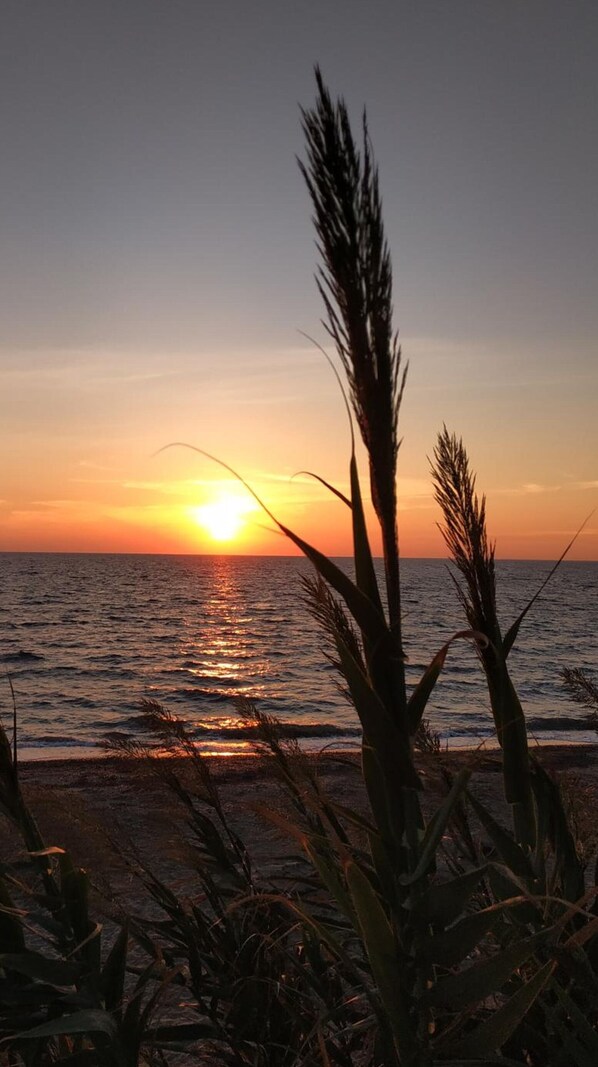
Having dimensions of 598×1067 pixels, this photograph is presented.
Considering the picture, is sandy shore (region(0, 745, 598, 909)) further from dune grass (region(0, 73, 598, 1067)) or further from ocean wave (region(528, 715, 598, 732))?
ocean wave (region(528, 715, 598, 732))

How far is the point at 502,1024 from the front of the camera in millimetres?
1053

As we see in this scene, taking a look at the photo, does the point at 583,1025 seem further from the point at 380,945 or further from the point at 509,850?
the point at 380,945

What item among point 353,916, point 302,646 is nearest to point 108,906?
point 353,916

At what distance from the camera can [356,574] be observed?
100 centimetres

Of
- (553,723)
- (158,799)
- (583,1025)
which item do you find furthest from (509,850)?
(553,723)

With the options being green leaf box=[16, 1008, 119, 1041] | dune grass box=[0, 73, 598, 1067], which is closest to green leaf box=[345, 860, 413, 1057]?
dune grass box=[0, 73, 598, 1067]

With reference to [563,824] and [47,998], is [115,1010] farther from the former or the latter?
[563,824]

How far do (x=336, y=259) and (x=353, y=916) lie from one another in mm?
882

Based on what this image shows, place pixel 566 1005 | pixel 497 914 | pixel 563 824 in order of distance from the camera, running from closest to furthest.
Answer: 1. pixel 497 914
2. pixel 566 1005
3. pixel 563 824

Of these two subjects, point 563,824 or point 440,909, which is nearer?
point 440,909

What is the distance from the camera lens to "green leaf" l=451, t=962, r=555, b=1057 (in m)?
1.03

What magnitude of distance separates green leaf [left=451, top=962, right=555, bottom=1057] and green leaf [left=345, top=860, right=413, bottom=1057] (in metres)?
0.11

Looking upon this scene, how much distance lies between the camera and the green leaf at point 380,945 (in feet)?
3.08

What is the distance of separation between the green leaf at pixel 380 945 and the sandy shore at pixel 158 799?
0.21m
